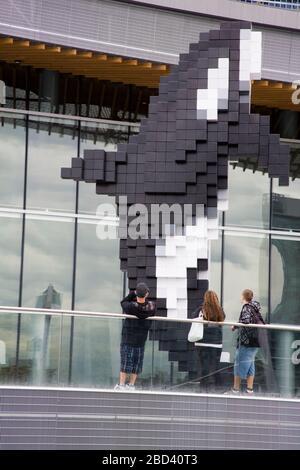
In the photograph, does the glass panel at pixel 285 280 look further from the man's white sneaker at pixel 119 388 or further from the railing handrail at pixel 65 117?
the man's white sneaker at pixel 119 388

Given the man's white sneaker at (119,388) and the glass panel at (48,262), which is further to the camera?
the glass panel at (48,262)

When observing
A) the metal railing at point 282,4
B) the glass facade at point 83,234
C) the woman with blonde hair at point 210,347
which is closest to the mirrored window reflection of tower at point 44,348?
the woman with blonde hair at point 210,347

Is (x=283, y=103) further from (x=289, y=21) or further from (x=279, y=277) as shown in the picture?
(x=279, y=277)

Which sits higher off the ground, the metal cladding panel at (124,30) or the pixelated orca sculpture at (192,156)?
the metal cladding panel at (124,30)

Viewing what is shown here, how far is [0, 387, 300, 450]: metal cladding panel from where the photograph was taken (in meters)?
15.0

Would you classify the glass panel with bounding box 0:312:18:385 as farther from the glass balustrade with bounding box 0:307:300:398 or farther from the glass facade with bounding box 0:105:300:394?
the glass facade with bounding box 0:105:300:394

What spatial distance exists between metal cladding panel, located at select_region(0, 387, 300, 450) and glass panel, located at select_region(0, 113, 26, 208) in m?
6.32

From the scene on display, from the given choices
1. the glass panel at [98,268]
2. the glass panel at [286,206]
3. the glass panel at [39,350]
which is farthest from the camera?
the glass panel at [286,206]

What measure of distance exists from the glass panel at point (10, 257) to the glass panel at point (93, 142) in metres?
1.31

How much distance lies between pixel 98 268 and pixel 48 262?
37.7 inches

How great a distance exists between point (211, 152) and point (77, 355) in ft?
12.2

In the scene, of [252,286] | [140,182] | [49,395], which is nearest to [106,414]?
[49,395]

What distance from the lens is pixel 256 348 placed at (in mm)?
15695

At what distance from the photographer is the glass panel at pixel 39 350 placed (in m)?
15.2
